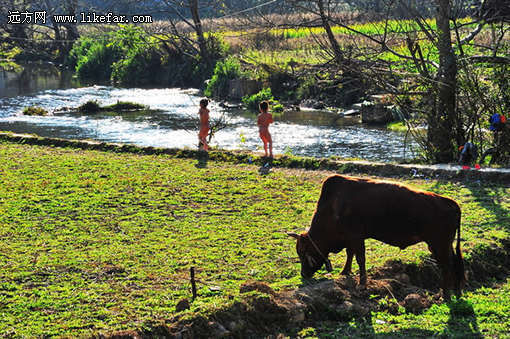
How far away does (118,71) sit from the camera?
3869 cm

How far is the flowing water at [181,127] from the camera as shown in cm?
1952

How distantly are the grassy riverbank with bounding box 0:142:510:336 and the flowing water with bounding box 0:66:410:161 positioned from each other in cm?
628

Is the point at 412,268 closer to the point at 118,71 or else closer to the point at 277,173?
the point at 277,173

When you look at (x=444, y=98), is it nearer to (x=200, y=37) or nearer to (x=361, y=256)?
(x=361, y=256)

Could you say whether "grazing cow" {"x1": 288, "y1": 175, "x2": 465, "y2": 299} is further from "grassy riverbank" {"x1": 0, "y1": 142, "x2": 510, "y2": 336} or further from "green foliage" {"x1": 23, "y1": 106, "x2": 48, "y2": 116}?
"green foliage" {"x1": 23, "y1": 106, "x2": 48, "y2": 116}

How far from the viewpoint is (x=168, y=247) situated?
845 cm

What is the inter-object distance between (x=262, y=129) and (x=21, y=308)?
911 cm

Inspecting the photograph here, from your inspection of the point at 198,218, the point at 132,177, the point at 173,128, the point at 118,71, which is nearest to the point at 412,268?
the point at 198,218

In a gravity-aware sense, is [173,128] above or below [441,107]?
below

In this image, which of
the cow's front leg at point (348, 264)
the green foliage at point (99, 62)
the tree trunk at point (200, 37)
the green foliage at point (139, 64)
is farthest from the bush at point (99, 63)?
the cow's front leg at point (348, 264)

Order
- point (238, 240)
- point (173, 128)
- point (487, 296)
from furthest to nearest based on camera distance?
1. point (173, 128)
2. point (238, 240)
3. point (487, 296)

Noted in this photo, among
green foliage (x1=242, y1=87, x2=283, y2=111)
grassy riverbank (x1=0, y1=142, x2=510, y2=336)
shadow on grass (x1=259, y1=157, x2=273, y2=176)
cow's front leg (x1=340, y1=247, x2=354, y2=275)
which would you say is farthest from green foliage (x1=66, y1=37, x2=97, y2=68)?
cow's front leg (x1=340, y1=247, x2=354, y2=275)

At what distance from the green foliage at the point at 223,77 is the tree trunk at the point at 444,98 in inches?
733

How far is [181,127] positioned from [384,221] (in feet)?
59.4
